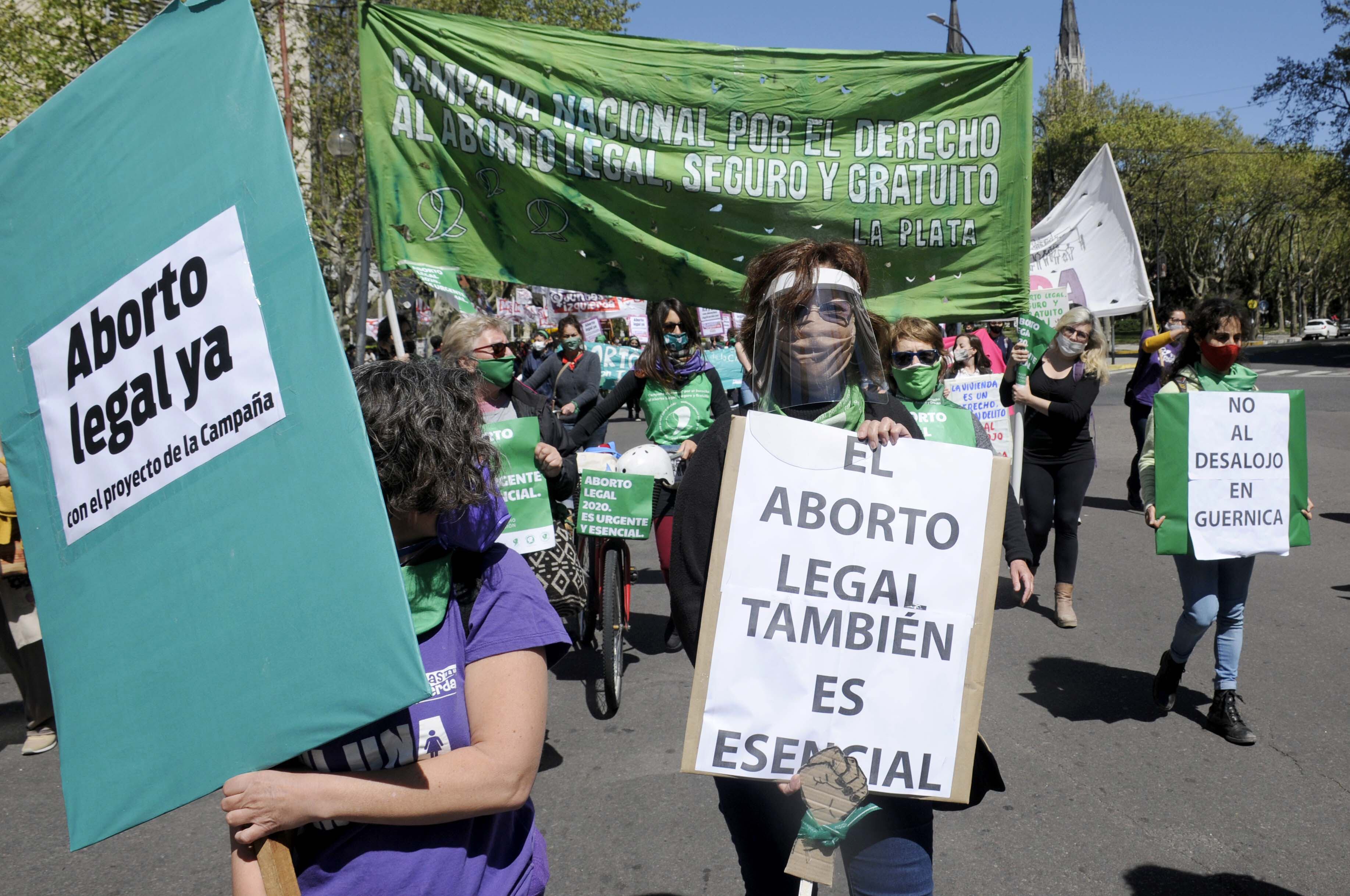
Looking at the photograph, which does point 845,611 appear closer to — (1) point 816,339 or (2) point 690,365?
(1) point 816,339

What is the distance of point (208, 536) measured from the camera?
130cm

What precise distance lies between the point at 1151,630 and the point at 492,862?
5348 millimetres

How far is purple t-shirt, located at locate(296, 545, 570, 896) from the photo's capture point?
1544mm

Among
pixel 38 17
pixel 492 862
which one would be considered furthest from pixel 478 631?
pixel 38 17

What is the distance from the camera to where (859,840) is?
2.16 metres

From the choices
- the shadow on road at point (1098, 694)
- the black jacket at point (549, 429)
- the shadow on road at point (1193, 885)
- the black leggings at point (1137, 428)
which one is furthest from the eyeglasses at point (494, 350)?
the black leggings at point (1137, 428)

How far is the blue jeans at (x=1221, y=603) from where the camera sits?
439cm

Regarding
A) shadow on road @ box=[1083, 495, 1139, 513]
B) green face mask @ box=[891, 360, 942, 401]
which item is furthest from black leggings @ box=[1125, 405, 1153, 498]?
green face mask @ box=[891, 360, 942, 401]

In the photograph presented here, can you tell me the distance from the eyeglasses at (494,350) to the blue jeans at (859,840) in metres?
2.81

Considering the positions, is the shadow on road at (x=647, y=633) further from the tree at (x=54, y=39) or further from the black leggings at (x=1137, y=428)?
the tree at (x=54, y=39)

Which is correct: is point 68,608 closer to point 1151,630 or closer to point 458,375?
point 458,375

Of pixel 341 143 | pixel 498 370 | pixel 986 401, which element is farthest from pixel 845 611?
pixel 341 143

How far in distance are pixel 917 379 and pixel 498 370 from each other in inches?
79.0

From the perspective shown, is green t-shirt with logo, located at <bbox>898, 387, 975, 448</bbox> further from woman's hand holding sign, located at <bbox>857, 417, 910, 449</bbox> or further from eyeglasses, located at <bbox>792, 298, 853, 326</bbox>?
woman's hand holding sign, located at <bbox>857, 417, 910, 449</bbox>
